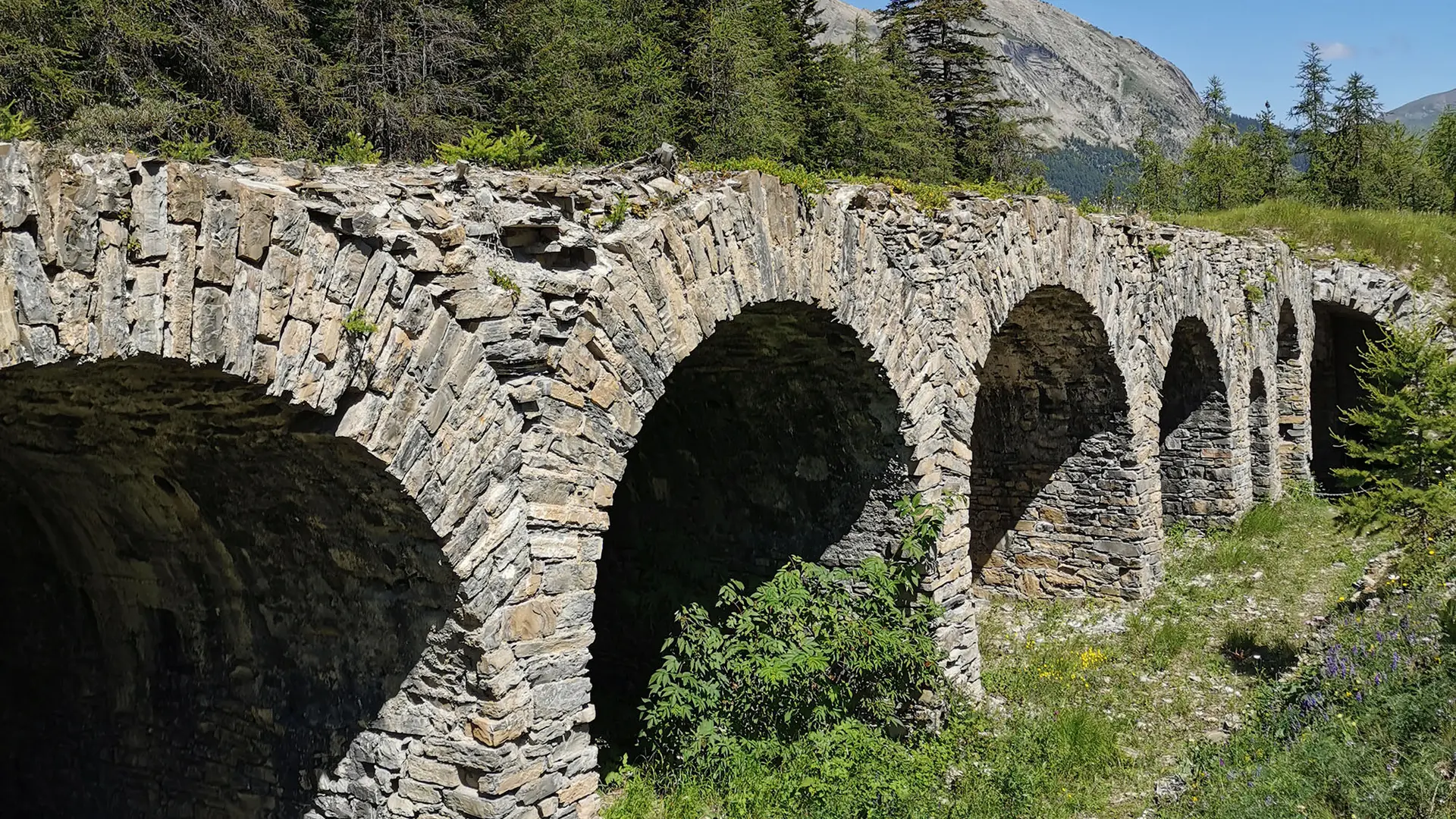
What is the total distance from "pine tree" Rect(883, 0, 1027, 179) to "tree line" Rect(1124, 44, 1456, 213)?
3508mm

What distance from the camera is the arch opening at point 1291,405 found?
16.7 meters

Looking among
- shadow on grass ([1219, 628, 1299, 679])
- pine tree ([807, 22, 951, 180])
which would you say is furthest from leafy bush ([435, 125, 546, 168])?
pine tree ([807, 22, 951, 180])

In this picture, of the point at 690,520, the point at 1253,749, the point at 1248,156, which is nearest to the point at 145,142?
the point at 690,520

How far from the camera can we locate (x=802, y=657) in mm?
6762

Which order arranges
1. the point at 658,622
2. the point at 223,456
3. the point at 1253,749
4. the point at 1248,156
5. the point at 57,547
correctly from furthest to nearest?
the point at 1248,156 < the point at 658,622 < the point at 1253,749 < the point at 57,547 < the point at 223,456

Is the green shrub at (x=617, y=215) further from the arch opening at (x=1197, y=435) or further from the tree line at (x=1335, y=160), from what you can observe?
the tree line at (x=1335, y=160)

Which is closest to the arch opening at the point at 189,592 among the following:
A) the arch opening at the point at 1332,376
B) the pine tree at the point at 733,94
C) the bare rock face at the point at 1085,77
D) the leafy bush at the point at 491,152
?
the leafy bush at the point at 491,152

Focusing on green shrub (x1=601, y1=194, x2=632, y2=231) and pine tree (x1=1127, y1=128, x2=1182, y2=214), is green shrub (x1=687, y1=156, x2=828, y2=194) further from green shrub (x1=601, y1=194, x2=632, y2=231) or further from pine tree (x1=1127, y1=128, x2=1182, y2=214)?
pine tree (x1=1127, y1=128, x2=1182, y2=214)

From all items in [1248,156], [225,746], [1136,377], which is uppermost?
[1248,156]

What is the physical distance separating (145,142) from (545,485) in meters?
9.67

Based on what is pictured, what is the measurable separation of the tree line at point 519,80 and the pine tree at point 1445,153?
14.0m

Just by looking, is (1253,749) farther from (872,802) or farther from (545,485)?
(545,485)

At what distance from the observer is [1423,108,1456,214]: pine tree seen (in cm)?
3238

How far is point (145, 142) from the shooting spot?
11664 mm
